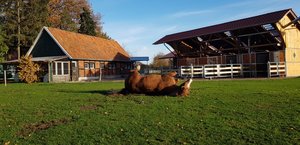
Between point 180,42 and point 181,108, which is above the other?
point 180,42

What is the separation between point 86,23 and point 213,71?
96.8 ft

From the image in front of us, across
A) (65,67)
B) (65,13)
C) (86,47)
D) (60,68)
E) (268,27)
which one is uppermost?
(65,13)

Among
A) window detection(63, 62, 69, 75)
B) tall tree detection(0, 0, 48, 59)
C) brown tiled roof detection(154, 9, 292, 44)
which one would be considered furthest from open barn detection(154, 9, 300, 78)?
tall tree detection(0, 0, 48, 59)

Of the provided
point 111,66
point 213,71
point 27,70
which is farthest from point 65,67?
point 213,71

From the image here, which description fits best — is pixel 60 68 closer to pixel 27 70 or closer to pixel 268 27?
pixel 27 70

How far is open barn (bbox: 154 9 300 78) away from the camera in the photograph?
1079 inches

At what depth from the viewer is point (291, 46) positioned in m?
28.7

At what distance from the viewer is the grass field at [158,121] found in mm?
6184

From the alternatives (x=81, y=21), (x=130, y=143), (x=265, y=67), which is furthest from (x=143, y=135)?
(x=81, y=21)

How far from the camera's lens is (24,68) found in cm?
2959

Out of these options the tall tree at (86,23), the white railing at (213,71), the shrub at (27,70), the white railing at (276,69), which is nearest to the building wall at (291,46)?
the white railing at (276,69)

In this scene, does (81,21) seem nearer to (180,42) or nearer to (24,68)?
(180,42)

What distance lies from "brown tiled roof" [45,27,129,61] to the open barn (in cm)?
1089

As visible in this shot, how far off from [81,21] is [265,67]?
32.3 meters
